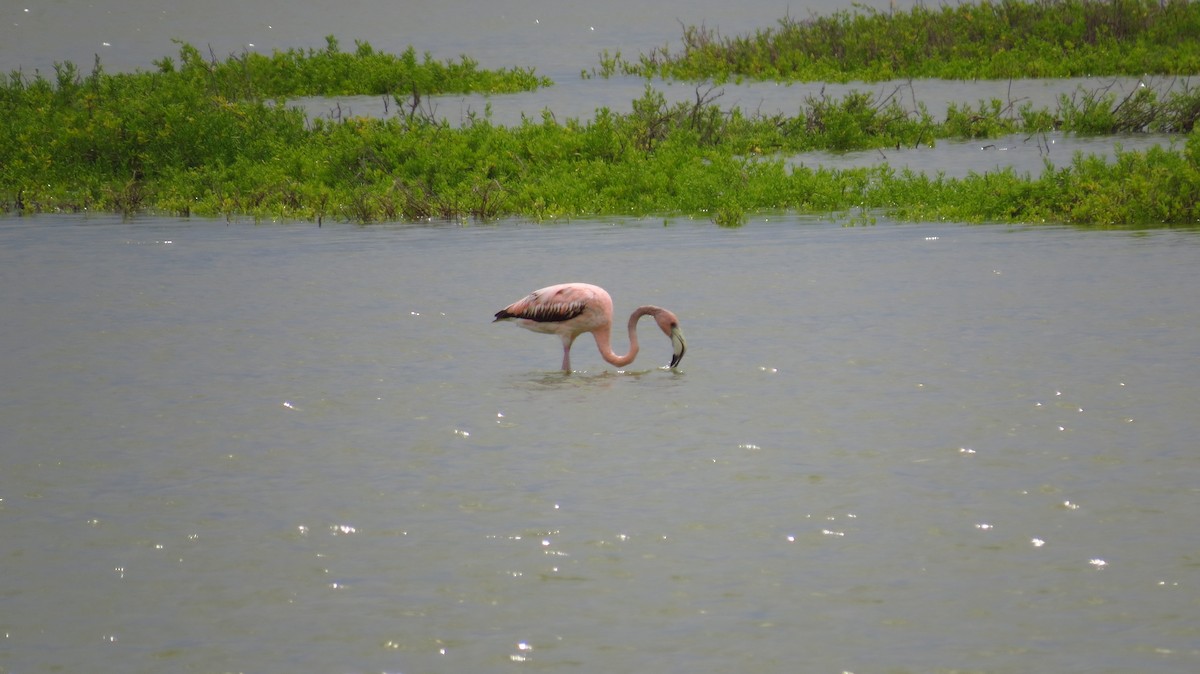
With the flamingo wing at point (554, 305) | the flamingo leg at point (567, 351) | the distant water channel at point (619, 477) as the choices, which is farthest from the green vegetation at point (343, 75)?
the flamingo leg at point (567, 351)

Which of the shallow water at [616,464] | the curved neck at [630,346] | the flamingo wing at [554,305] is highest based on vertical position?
the flamingo wing at [554,305]

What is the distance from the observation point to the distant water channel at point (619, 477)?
5395 mm

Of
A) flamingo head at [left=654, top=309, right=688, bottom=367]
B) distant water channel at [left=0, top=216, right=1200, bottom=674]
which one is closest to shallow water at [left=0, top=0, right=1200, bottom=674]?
distant water channel at [left=0, top=216, right=1200, bottom=674]

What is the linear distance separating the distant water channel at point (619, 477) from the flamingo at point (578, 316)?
0.20 meters

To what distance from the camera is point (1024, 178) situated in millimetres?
17922

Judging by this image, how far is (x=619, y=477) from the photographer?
24.4 ft

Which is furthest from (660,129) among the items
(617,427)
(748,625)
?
(748,625)

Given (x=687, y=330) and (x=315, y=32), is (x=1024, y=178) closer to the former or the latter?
(x=687, y=330)

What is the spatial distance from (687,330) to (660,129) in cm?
1041

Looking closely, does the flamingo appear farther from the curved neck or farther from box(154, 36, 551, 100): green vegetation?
box(154, 36, 551, 100): green vegetation

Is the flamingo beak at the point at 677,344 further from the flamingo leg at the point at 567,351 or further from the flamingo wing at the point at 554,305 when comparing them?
the flamingo leg at the point at 567,351

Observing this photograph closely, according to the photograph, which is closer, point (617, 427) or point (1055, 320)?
point (617, 427)

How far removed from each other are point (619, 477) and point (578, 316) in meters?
2.83

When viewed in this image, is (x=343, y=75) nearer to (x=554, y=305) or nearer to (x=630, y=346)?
(x=554, y=305)
